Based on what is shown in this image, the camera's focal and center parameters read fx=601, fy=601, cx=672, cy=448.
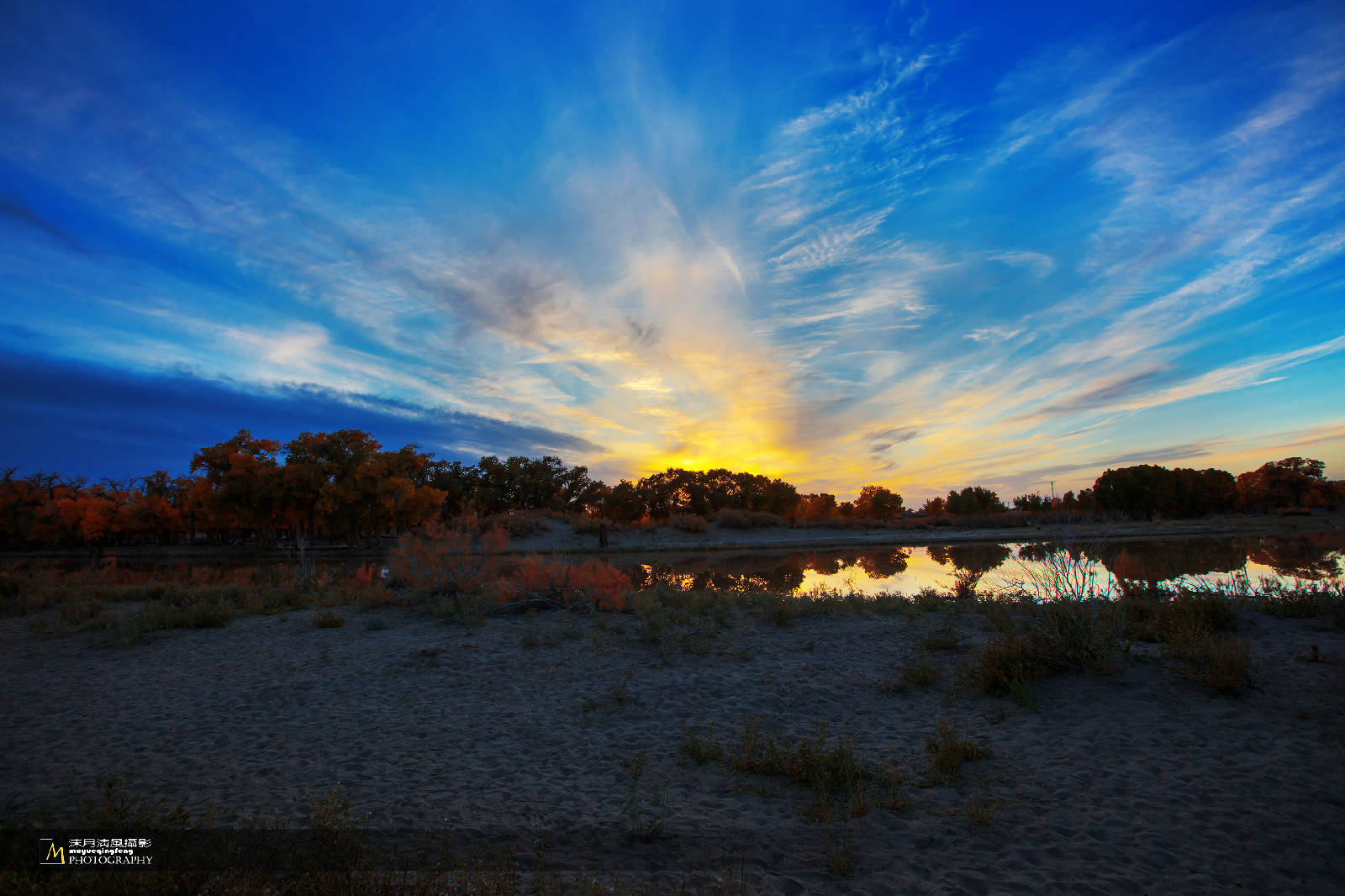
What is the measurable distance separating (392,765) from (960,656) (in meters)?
8.97

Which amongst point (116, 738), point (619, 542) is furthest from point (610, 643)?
point (619, 542)

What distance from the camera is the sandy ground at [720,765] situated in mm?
4512

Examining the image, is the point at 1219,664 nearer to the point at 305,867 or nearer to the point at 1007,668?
the point at 1007,668

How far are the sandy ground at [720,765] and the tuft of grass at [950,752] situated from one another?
0.18 meters

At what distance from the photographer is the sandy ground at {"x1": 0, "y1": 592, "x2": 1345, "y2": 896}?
4.51 metres

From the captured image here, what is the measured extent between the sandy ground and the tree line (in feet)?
10.7

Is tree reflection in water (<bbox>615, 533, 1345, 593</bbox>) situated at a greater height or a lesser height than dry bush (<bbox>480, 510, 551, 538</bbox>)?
lesser

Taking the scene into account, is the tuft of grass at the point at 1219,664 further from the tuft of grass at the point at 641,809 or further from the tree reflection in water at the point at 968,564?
the tuft of grass at the point at 641,809

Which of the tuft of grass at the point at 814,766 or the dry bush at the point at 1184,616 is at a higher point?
the dry bush at the point at 1184,616

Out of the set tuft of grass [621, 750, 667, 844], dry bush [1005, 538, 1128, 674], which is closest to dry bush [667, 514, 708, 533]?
dry bush [1005, 538, 1128, 674]

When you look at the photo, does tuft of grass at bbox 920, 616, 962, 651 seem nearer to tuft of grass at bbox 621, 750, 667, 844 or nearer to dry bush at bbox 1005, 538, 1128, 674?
dry bush at bbox 1005, 538, 1128, 674

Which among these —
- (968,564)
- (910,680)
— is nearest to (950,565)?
(968,564)

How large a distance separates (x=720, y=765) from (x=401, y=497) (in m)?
44.0

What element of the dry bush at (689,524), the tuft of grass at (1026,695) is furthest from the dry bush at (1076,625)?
the dry bush at (689,524)
